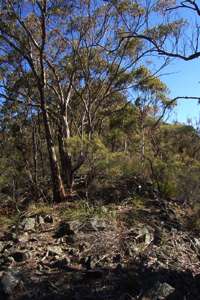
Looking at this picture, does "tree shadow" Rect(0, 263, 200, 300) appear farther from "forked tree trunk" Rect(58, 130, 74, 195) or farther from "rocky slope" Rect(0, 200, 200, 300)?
"forked tree trunk" Rect(58, 130, 74, 195)

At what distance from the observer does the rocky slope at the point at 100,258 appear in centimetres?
698

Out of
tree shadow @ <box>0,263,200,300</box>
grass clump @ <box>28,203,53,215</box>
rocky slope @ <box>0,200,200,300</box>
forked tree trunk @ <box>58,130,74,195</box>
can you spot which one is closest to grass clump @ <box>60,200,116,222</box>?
rocky slope @ <box>0,200,200,300</box>

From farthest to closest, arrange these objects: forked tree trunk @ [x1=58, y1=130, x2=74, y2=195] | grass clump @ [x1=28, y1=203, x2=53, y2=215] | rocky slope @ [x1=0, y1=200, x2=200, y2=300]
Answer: forked tree trunk @ [x1=58, y1=130, x2=74, y2=195] → grass clump @ [x1=28, y1=203, x2=53, y2=215] → rocky slope @ [x1=0, y1=200, x2=200, y2=300]

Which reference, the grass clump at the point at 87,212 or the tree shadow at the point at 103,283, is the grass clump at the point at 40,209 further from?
the tree shadow at the point at 103,283

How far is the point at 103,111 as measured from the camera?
68.5ft

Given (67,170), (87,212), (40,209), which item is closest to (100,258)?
(87,212)

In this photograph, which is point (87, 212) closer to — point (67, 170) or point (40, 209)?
point (40, 209)

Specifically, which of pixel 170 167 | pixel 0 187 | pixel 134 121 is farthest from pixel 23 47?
pixel 134 121

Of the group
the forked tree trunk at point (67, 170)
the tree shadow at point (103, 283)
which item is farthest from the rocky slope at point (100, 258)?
the forked tree trunk at point (67, 170)

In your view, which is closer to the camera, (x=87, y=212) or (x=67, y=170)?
(x=87, y=212)

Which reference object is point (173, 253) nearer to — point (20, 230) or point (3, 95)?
point (20, 230)

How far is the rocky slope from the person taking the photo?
698 centimetres

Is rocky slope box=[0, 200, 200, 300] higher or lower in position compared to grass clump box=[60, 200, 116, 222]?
lower

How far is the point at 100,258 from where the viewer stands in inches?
316
